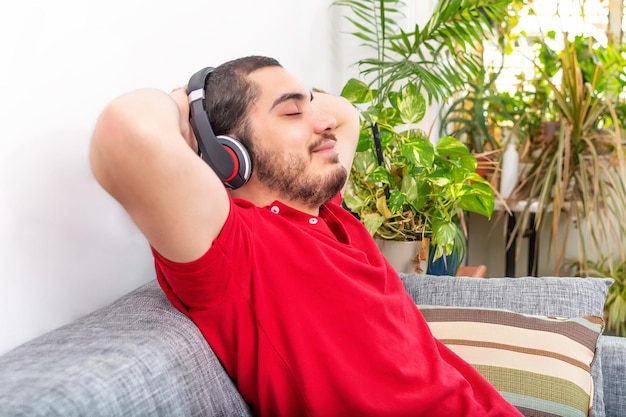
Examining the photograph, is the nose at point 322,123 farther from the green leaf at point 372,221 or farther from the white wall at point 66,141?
the green leaf at point 372,221

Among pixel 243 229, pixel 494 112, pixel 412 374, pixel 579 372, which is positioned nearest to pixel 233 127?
pixel 243 229

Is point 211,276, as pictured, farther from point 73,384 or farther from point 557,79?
point 557,79

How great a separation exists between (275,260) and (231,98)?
0.32m

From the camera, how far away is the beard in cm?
123

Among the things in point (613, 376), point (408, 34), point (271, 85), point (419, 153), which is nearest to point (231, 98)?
point (271, 85)

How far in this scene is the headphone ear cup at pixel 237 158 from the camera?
1.17 m

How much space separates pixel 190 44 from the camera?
1542 mm

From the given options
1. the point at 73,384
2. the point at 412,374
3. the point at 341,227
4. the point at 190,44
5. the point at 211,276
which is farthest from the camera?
the point at 190,44

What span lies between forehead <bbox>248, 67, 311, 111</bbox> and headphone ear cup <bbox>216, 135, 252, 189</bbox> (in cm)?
10

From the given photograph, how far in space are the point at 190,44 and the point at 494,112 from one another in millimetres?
2272

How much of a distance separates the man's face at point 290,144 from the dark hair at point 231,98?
0.01 metres

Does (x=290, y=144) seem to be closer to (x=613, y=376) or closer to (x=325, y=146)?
(x=325, y=146)

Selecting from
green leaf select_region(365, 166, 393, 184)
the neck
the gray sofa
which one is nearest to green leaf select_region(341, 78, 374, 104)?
green leaf select_region(365, 166, 393, 184)

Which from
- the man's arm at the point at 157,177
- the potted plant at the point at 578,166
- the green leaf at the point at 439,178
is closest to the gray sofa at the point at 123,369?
the man's arm at the point at 157,177
